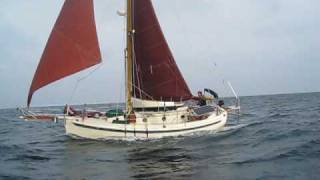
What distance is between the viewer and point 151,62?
27062mm

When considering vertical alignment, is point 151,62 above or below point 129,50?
below

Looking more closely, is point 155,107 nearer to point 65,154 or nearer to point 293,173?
point 65,154

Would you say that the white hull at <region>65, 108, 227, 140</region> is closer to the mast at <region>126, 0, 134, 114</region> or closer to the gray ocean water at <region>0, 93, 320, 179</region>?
the gray ocean water at <region>0, 93, 320, 179</region>

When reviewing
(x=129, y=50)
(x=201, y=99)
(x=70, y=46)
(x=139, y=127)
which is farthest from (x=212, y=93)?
(x=70, y=46)

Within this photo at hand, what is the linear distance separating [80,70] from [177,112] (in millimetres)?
6155

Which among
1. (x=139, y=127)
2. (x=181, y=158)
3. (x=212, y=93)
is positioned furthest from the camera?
(x=212, y=93)

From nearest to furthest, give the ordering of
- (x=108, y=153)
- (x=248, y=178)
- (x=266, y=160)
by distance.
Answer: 1. (x=248, y=178)
2. (x=266, y=160)
3. (x=108, y=153)

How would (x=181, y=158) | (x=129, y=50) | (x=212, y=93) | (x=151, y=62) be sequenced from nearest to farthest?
(x=181, y=158)
(x=129, y=50)
(x=151, y=62)
(x=212, y=93)

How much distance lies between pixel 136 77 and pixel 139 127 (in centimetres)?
376

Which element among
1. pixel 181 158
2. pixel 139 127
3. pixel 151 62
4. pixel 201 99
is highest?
pixel 151 62

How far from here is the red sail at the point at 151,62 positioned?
26859mm

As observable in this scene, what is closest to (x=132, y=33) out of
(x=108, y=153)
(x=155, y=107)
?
(x=155, y=107)

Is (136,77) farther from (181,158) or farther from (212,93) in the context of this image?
(181,158)

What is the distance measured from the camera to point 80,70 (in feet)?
80.0
